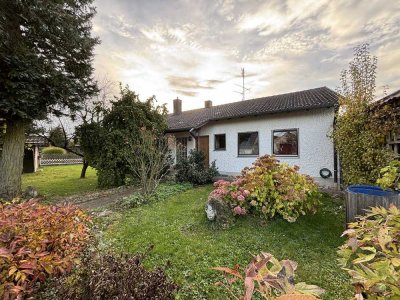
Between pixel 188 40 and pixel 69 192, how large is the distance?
963 centimetres

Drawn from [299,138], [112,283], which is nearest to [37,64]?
[112,283]

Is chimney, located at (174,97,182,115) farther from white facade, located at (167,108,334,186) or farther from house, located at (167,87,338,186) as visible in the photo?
white facade, located at (167,108,334,186)

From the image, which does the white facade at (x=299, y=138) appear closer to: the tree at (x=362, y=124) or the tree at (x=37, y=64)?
the tree at (x=362, y=124)

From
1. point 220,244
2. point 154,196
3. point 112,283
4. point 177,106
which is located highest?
point 177,106

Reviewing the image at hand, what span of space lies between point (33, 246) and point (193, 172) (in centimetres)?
898

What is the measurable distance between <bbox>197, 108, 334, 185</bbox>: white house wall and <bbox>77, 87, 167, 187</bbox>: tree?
4242 mm

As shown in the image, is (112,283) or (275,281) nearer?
(275,281)

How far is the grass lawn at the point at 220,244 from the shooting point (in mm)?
3580

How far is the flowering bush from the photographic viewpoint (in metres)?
5.66

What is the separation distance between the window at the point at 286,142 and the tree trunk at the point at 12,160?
38.5ft

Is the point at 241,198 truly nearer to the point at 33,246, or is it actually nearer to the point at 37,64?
the point at 33,246

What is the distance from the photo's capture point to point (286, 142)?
11.2 metres

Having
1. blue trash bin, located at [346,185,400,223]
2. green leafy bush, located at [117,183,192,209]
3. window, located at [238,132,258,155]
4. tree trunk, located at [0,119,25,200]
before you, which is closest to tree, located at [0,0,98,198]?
tree trunk, located at [0,119,25,200]

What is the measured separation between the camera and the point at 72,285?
2.46 metres
